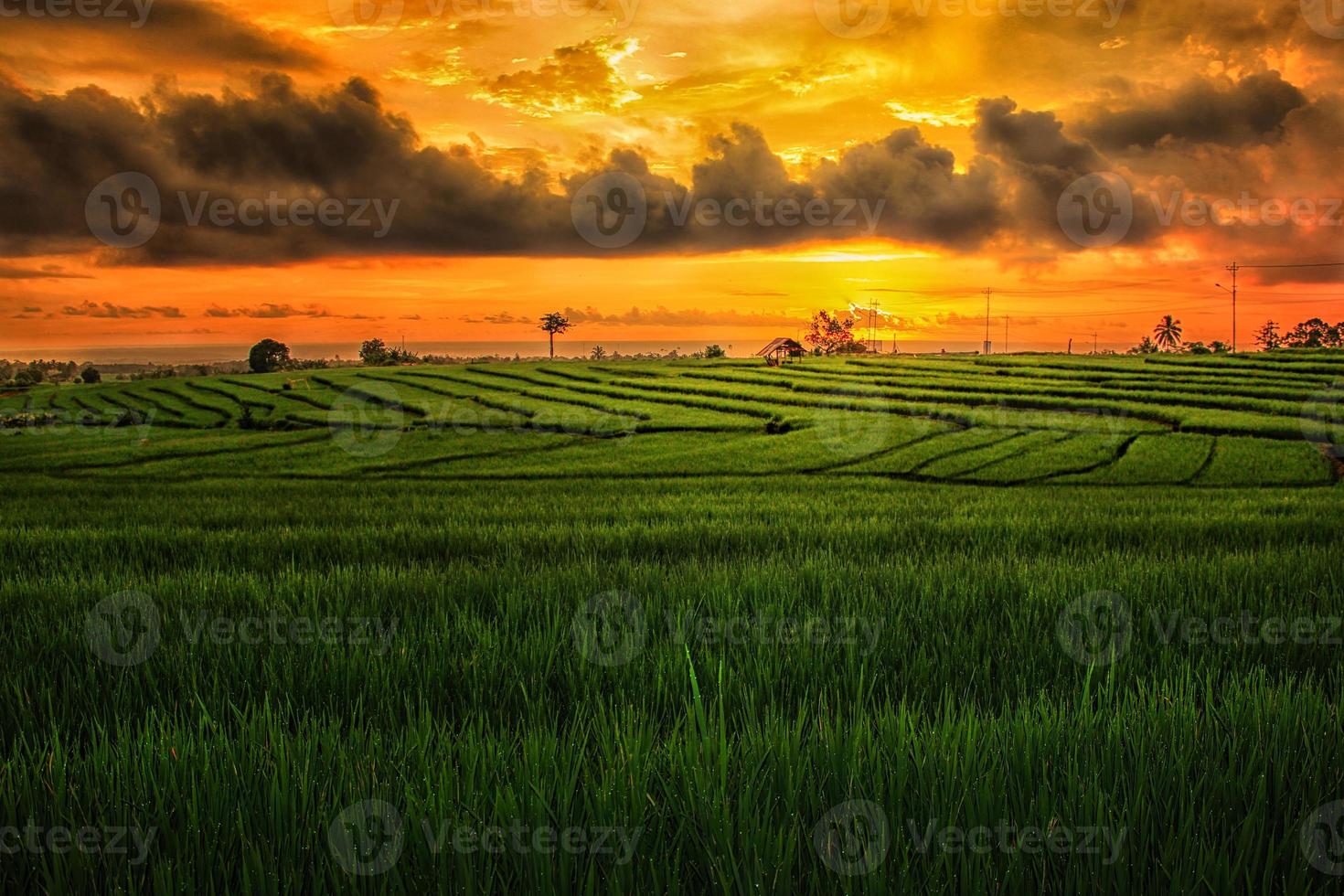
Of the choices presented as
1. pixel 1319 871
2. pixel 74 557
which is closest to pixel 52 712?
pixel 1319 871

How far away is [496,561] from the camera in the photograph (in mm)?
6449
